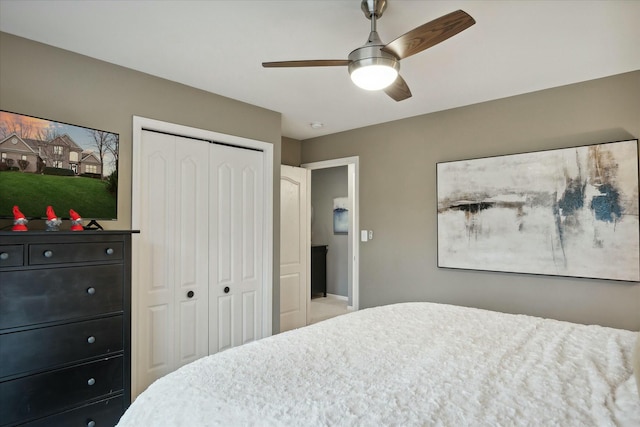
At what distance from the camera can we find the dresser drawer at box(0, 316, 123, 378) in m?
1.72

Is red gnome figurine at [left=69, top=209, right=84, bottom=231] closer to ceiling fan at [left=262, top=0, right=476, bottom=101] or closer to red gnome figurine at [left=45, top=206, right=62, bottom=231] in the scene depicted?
red gnome figurine at [left=45, top=206, right=62, bottom=231]

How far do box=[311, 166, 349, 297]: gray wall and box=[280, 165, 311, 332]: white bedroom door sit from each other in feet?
5.93

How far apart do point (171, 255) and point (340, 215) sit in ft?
12.6

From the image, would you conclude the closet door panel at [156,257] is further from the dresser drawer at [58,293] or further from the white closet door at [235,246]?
the dresser drawer at [58,293]

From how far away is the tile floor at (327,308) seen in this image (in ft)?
17.2

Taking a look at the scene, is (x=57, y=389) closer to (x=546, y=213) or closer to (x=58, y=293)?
(x=58, y=293)

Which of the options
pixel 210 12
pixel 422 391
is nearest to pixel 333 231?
pixel 210 12

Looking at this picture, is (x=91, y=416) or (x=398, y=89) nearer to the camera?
(x=91, y=416)

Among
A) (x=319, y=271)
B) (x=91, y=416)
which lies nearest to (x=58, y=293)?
(x=91, y=416)

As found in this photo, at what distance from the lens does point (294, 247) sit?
4.46m

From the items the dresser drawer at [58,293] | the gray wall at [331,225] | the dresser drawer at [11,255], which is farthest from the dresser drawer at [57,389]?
the gray wall at [331,225]

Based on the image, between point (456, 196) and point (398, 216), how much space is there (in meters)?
0.67

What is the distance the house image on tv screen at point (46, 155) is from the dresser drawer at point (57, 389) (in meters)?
1.17

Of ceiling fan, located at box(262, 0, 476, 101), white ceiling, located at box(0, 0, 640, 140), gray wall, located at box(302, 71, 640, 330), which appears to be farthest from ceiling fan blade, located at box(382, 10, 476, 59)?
gray wall, located at box(302, 71, 640, 330)
